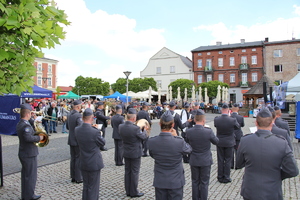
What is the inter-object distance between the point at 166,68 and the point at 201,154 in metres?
51.8

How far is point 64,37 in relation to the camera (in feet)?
11.2

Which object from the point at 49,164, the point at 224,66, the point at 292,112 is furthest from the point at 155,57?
the point at 49,164

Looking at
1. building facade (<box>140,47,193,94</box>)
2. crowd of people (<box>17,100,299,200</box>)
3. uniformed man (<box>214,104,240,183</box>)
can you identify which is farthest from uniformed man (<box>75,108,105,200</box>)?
building facade (<box>140,47,193,94</box>)

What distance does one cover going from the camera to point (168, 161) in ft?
12.2

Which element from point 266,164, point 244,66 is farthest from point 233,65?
point 266,164

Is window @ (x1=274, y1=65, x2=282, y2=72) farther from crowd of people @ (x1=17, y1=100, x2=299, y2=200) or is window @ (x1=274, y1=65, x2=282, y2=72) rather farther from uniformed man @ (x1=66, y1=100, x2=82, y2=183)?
uniformed man @ (x1=66, y1=100, x2=82, y2=183)

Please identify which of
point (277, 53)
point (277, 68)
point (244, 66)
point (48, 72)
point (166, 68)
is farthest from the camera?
point (48, 72)

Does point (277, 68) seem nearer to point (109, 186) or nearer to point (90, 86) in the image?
point (90, 86)

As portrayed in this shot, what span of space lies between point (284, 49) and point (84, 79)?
149ft

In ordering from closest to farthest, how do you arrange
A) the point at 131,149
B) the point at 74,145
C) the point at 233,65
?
the point at 131,149 → the point at 74,145 → the point at 233,65

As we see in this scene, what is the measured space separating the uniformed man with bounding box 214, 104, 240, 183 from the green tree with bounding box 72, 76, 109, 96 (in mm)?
57281

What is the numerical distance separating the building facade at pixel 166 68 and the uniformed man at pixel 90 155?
4954cm

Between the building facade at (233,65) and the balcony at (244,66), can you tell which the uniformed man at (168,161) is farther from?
the balcony at (244,66)

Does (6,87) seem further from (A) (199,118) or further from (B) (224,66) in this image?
(B) (224,66)
